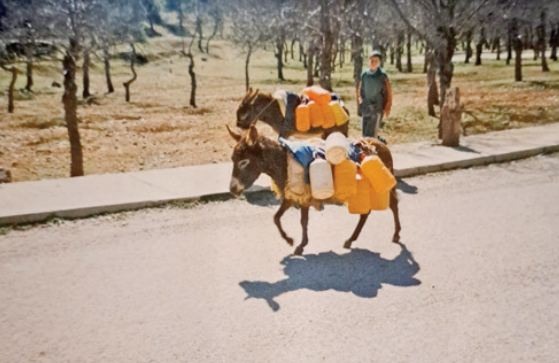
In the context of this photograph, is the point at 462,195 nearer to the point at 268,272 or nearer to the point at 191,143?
the point at 268,272

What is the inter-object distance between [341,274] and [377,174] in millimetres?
1239

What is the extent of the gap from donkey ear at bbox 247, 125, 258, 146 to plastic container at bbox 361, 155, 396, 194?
1.31 m

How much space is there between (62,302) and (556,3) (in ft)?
141

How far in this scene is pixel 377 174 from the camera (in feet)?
21.3

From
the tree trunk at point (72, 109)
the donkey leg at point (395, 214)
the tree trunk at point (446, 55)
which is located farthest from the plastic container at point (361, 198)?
the tree trunk at point (446, 55)

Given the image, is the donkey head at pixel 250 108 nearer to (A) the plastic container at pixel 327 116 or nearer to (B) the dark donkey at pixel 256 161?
(A) the plastic container at pixel 327 116

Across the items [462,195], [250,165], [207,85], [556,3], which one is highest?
[556,3]

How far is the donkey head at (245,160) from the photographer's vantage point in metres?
6.32

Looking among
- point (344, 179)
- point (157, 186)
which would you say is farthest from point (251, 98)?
point (344, 179)

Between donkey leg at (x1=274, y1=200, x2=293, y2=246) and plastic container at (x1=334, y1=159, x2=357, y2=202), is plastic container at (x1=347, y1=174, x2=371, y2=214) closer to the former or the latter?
plastic container at (x1=334, y1=159, x2=357, y2=202)

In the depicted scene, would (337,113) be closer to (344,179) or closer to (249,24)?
(344,179)

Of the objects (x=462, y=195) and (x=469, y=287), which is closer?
(x=469, y=287)

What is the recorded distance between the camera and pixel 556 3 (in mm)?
39812

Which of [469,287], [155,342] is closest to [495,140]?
[469,287]
